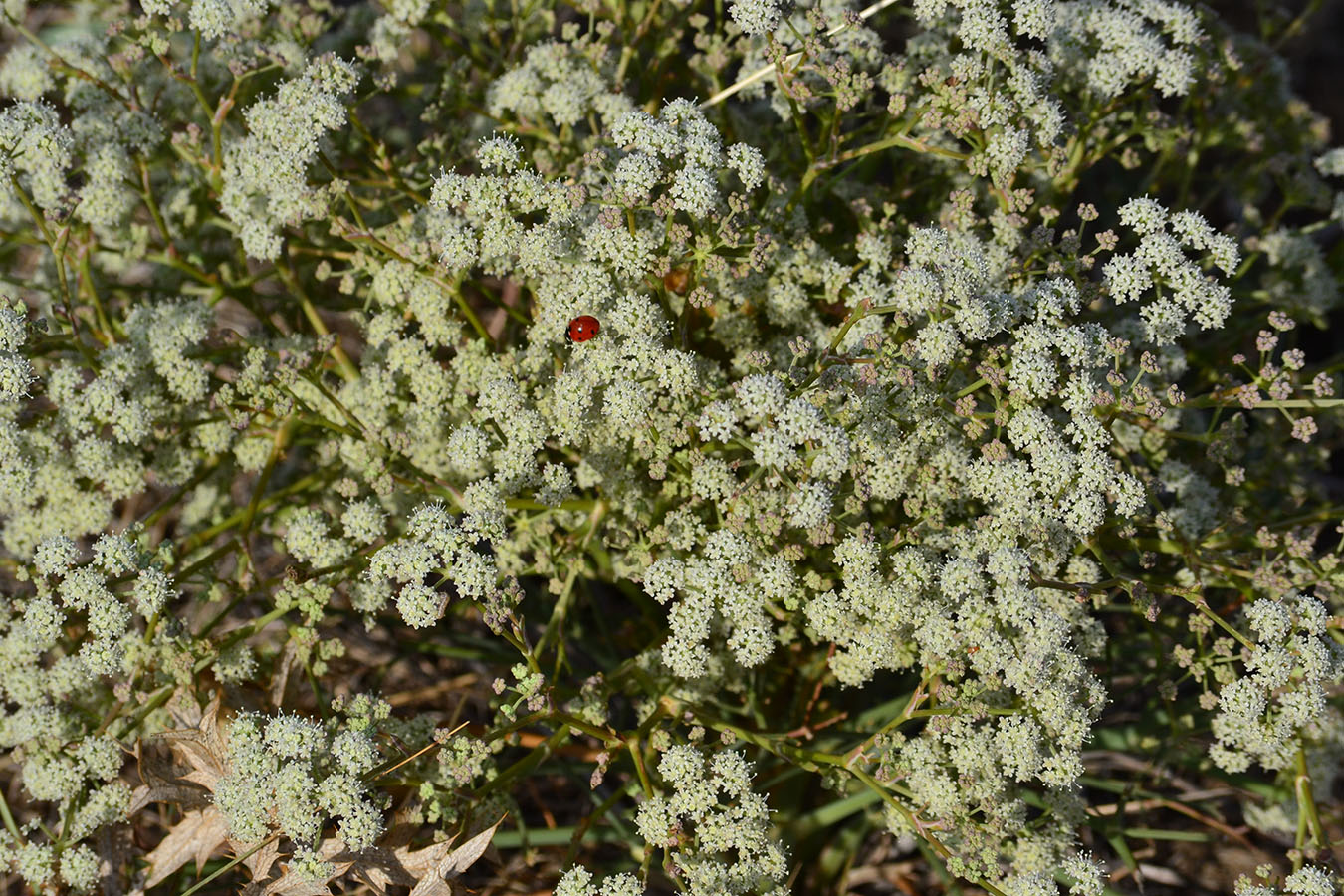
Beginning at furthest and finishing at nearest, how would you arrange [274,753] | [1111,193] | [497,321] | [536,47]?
1. [497,321]
2. [1111,193]
3. [536,47]
4. [274,753]

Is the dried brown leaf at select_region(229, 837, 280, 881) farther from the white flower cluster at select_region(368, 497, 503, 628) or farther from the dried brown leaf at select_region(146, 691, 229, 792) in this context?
the white flower cluster at select_region(368, 497, 503, 628)

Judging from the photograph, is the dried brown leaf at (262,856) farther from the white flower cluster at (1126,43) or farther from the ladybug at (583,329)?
the white flower cluster at (1126,43)

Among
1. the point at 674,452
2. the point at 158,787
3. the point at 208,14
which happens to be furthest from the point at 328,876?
the point at 208,14

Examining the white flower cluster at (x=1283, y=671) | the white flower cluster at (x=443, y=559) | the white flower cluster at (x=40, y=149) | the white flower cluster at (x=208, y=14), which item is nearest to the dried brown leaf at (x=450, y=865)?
the white flower cluster at (x=443, y=559)

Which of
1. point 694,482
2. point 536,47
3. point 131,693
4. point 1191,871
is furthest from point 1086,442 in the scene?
point 131,693

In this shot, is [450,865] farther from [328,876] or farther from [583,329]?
[583,329]

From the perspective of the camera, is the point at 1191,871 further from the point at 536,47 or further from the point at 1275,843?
the point at 536,47
